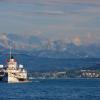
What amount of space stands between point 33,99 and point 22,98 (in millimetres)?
3176

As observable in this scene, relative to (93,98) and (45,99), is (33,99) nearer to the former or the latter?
(45,99)

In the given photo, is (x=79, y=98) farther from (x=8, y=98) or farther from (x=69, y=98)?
(x=8, y=98)

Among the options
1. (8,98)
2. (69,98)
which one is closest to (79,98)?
(69,98)

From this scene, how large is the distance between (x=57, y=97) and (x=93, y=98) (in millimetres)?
6986

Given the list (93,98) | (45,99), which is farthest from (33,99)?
(93,98)

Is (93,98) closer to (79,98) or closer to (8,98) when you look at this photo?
(79,98)

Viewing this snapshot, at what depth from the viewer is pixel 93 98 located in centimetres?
12925

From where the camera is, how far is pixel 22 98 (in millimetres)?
130000

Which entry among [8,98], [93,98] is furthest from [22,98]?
[93,98]

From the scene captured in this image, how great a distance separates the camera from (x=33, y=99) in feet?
418

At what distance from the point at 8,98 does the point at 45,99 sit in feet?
21.0

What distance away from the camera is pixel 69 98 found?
427 feet

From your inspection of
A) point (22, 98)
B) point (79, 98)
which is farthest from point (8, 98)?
point (79, 98)

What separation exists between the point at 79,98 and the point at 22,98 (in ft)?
31.3
